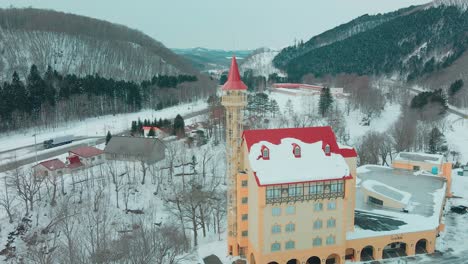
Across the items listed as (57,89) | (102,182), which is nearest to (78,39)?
(57,89)

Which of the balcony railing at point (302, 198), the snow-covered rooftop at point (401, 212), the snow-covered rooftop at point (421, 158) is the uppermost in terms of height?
the balcony railing at point (302, 198)

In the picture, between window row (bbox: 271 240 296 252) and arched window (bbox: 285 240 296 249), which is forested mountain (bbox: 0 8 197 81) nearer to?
window row (bbox: 271 240 296 252)

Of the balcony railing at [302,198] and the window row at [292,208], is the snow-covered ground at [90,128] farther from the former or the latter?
the balcony railing at [302,198]

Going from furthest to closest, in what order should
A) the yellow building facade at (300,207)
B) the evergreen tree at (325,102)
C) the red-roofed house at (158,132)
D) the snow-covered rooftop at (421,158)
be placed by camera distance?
Answer: the evergreen tree at (325,102) < the red-roofed house at (158,132) < the snow-covered rooftop at (421,158) < the yellow building facade at (300,207)

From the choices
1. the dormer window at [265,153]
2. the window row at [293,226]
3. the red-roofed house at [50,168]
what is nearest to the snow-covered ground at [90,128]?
the red-roofed house at [50,168]

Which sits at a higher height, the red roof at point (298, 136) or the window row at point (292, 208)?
the red roof at point (298, 136)

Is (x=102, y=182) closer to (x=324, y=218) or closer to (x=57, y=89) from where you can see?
(x=324, y=218)

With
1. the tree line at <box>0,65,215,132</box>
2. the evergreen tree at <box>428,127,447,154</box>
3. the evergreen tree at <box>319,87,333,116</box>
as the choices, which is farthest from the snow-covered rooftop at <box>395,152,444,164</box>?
the tree line at <box>0,65,215,132</box>

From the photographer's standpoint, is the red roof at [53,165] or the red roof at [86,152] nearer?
the red roof at [53,165]
